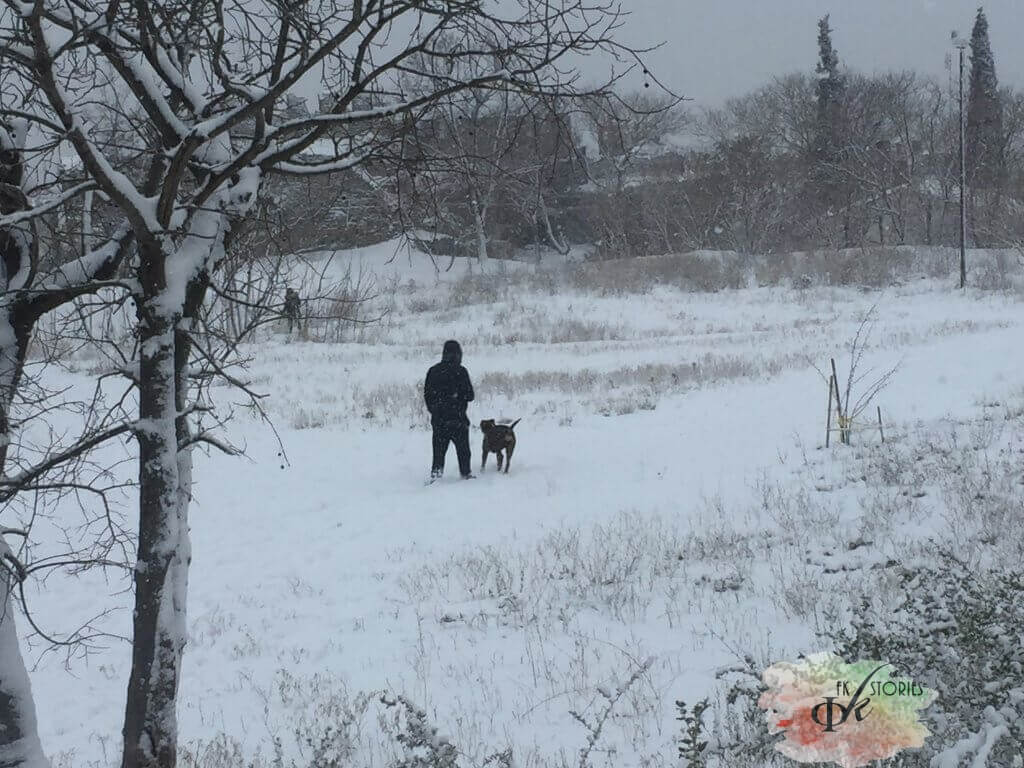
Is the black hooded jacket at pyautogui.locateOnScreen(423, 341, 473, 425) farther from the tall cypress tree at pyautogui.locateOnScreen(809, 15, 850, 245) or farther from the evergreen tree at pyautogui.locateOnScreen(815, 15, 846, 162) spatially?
the evergreen tree at pyautogui.locateOnScreen(815, 15, 846, 162)

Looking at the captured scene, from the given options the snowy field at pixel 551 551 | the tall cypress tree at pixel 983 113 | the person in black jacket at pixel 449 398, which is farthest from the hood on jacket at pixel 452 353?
the tall cypress tree at pixel 983 113

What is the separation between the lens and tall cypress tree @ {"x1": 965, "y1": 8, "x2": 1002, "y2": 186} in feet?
130

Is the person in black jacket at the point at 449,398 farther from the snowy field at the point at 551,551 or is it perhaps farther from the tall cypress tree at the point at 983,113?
the tall cypress tree at the point at 983,113

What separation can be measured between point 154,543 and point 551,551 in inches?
177

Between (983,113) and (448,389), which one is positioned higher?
(983,113)

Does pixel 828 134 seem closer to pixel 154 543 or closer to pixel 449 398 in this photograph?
pixel 449 398

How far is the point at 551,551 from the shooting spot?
7.31 meters

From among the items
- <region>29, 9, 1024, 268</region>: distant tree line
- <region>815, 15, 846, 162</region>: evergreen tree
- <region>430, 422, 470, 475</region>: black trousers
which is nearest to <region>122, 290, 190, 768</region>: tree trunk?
<region>430, 422, 470, 475</region>: black trousers

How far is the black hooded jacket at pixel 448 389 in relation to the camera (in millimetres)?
10211

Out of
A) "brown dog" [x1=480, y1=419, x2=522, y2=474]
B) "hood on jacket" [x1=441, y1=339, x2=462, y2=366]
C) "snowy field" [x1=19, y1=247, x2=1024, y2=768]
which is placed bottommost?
"snowy field" [x1=19, y1=247, x2=1024, y2=768]

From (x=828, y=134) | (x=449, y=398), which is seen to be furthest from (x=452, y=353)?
(x=828, y=134)

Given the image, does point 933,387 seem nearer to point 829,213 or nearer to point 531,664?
point 531,664

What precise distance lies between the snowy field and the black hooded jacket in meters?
0.93

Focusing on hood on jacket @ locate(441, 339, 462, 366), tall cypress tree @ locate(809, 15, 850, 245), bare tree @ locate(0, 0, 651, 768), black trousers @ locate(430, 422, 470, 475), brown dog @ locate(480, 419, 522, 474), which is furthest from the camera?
tall cypress tree @ locate(809, 15, 850, 245)
